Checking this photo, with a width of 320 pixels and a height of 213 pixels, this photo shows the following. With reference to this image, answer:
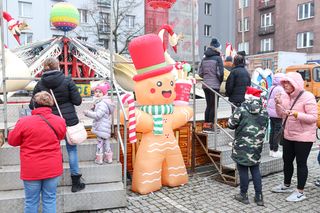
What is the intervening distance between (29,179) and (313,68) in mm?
18006

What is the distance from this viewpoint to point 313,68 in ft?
60.5

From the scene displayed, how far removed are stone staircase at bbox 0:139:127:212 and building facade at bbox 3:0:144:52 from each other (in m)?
23.4

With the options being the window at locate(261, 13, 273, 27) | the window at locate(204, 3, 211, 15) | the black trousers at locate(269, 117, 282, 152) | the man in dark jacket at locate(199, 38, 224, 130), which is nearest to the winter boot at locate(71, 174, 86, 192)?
the man in dark jacket at locate(199, 38, 224, 130)

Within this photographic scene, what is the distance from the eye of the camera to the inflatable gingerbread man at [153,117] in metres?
5.15

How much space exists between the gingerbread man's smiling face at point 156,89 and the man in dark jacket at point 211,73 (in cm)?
97

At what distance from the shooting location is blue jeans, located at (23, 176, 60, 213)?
351 centimetres

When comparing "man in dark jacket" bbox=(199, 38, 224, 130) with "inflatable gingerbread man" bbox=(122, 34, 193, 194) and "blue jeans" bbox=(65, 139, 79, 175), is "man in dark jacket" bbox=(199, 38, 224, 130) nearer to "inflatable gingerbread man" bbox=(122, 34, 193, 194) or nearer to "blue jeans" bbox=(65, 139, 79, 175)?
"inflatable gingerbread man" bbox=(122, 34, 193, 194)

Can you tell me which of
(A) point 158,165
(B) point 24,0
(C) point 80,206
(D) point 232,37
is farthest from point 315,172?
(D) point 232,37

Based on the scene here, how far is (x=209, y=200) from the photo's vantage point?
4.93 metres

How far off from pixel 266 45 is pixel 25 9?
23.2 metres

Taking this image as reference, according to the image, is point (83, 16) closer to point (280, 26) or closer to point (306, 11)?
point (280, 26)

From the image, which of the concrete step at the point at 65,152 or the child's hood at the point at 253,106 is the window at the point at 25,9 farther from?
the child's hood at the point at 253,106

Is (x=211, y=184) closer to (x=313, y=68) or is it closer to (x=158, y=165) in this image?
(x=158, y=165)

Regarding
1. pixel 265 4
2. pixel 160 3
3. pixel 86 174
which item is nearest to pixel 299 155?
pixel 86 174
